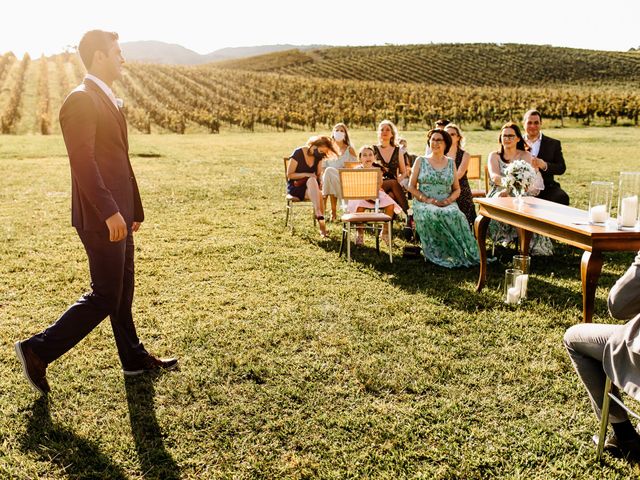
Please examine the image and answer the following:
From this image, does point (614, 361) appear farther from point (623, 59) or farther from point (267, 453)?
point (623, 59)

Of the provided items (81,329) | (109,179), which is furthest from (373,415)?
(109,179)

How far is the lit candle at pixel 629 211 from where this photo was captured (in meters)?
4.51

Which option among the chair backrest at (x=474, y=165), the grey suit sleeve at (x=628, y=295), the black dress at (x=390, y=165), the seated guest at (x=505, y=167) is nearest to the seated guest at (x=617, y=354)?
the grey suit sleeve at (x=628, y=295)

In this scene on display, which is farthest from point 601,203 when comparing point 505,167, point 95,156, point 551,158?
point 95,156

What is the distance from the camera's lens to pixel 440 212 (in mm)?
7676

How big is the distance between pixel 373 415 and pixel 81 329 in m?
2.11

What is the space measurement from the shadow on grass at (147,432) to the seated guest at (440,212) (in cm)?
445

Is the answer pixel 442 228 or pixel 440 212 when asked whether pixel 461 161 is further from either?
pixel 442 228

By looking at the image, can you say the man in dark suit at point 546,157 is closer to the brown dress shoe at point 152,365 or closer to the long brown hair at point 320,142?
the long brown hair at point 320,142

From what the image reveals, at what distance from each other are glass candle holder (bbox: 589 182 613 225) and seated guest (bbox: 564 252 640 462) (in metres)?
2.01

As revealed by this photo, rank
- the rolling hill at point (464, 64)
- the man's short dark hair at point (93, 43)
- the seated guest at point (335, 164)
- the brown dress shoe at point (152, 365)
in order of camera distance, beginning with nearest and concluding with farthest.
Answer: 1. the man's short dark hair at point (93, 43)
2. the brown dress shoe at point (152, 365)
3. the seated guest at point (335, 164)
4. the rolling hill at point (464, 64)

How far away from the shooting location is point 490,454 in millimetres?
3400

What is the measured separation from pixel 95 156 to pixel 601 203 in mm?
4132

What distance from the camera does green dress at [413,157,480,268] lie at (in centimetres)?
750
